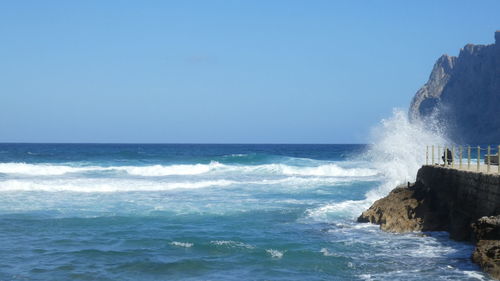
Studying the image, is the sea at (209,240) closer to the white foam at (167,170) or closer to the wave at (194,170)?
the wave at (194,170)

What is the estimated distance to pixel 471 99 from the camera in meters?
109

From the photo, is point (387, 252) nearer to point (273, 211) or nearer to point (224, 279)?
point (224, 279)

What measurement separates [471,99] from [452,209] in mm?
99677

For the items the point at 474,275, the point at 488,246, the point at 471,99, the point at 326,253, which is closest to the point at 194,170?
the point at 326,253

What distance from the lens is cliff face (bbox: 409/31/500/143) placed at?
104000 mm

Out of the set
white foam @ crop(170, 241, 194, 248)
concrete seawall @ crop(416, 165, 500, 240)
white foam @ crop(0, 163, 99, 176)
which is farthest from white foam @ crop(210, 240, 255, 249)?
white foam @ crop(0, 163, 99, 176)

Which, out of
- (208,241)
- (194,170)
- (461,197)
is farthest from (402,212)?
(194,170)

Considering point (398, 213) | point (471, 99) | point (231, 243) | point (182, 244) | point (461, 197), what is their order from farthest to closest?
point (471, 99) → point (398, 213) → point (461, 197) → point (231, 243) → point (182, 244)

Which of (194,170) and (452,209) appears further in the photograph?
(194,170)

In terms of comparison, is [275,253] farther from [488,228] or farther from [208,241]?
[488,228]

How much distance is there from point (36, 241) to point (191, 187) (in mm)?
16185

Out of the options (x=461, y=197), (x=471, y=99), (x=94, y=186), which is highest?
(x=471, y=99)

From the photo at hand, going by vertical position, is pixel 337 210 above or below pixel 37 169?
below

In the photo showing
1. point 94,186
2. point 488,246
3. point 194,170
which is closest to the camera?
point 488,246
